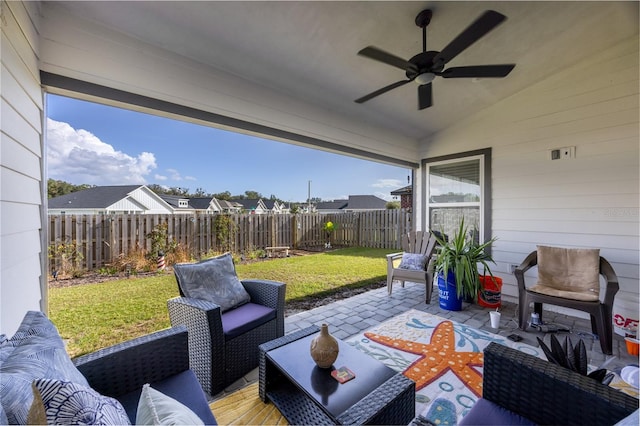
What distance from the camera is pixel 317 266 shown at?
5555 mm

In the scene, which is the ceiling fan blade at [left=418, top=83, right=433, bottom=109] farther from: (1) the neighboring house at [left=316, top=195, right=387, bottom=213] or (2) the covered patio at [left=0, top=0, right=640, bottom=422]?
(1) the neighboring house at [left=316, top=195, right=387, bottom=213]

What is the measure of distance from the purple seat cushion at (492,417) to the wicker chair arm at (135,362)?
148cm

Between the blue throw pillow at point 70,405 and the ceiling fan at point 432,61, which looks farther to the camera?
the ceiling fan at point 432,61

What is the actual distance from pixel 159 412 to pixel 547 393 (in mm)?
1557

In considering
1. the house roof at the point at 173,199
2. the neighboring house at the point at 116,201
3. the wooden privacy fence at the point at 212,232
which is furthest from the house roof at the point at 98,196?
the house roof at the point at 173,199

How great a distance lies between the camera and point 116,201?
4.40 metres

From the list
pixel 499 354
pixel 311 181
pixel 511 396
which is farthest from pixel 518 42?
pixel 311 181

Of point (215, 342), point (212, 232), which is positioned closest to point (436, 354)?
Answer: point (215, 342)

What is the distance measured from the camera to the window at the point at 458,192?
4.14 meters

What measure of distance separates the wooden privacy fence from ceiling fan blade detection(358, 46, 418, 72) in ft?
14.5

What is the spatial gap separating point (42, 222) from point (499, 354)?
10.2 feet

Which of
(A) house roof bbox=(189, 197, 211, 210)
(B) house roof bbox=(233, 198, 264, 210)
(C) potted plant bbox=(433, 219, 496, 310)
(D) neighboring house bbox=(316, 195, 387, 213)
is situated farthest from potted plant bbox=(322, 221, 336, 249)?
(D) neighboring house bbox=(316, 195, 387, 213)

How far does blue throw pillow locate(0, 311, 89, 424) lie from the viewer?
0.68 metres

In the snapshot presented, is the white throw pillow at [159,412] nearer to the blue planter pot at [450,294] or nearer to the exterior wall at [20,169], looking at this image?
the exterior wall at [20,169]
